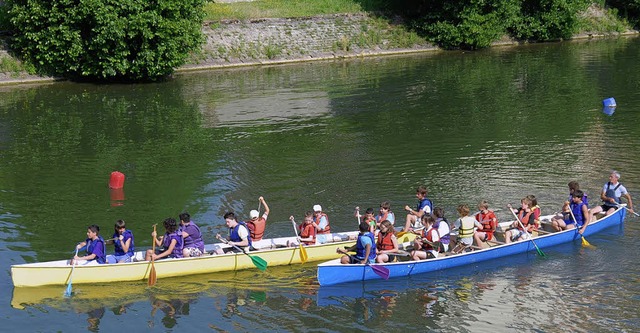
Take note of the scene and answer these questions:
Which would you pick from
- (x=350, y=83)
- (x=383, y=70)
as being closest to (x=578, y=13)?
(x=383, y=70)

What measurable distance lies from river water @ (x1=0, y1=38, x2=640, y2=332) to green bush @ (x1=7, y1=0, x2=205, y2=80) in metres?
1.41

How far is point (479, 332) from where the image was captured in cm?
1656

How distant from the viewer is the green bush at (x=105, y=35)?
1623 inches

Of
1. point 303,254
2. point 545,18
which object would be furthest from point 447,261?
point 545,18

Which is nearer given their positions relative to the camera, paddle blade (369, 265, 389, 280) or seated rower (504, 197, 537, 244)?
paddle blade (369, 265, 389, 280)

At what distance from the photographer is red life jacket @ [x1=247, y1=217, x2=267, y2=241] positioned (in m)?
20.5

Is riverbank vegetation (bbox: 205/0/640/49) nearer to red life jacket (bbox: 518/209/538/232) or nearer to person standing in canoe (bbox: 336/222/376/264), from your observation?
red life jacket (bbox: 518/209/538/232)

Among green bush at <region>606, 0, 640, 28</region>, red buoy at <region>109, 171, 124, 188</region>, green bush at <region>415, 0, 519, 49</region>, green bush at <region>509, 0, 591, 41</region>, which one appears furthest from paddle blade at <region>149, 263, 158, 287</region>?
green bush at <region>606, 0, 640, 28</region>

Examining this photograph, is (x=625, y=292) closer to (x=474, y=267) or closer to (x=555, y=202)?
(x=474, y=267)

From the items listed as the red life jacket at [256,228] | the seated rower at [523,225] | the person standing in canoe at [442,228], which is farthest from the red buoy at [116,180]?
the seated rower at [523,225]

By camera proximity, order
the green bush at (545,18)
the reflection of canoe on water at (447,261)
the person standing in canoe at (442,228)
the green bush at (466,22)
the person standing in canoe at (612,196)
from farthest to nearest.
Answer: the green bush at (545,18)
the green bush at (466,22)
the person standing in canoe at (612,196)
the person standing in canoe at (442,228)
the reflection of canoe on water at (447,261)

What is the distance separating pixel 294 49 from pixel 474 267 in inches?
1290

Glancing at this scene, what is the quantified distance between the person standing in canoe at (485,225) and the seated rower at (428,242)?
1.17 metres

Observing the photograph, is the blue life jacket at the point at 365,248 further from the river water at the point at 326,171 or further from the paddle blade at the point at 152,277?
the paddle blade at the point at 152,277
